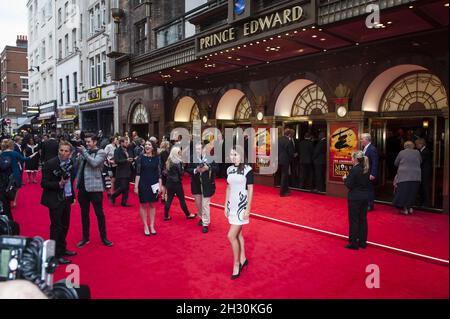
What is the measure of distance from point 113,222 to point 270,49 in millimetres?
6080

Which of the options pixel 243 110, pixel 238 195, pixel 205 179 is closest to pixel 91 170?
pixel 205 179

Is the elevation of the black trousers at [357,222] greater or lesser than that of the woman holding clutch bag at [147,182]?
lesser

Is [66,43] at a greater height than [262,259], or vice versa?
[66,43]

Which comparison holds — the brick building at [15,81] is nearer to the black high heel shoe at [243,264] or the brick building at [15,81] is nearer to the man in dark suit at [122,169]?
the man in dark suit at [122,169]

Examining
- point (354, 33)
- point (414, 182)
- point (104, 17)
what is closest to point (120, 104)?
point (104, 17)

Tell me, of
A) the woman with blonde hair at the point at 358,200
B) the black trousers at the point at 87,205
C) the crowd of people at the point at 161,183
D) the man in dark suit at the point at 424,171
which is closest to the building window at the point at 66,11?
the crowd of people at the point at 161,183

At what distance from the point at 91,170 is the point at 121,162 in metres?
3.13

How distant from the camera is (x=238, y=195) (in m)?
4.94

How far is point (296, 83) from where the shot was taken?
11.6 meters

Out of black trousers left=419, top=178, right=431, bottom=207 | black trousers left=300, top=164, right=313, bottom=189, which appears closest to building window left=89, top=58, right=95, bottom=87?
black trousers left=300, top=164, right=313, bottom=189

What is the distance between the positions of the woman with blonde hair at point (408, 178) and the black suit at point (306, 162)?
132 inches

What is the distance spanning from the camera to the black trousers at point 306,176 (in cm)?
1133

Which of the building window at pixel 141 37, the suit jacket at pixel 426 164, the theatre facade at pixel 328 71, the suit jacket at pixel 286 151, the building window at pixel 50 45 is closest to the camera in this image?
the theatre facade at pixel 328 71

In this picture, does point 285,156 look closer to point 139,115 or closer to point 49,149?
point 49,149
